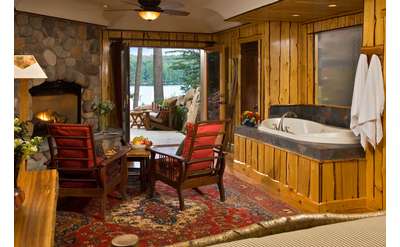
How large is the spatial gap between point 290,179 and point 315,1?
2.04 metres

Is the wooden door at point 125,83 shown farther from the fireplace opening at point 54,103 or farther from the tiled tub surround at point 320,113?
the tiled tub surround at point 320,113

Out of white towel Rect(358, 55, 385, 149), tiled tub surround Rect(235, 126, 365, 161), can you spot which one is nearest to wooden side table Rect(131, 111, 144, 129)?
tiled tub surround Rect(235, 126, 365, 161)

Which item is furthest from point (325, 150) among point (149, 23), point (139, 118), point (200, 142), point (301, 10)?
point (139, 118)

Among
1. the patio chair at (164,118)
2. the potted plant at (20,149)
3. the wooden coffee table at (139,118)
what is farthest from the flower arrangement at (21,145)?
the wooden coffee table at (139,118)

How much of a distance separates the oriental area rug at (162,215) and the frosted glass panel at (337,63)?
191 centimetres

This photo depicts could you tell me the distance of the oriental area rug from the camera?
3.49 meters

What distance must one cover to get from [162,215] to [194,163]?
24.3 inches

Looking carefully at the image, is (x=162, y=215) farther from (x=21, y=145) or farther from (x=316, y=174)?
(x=21, y=145)

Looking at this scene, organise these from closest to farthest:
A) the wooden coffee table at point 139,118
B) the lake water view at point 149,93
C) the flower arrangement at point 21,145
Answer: the flower arrangement at point 21,145 → the wooden coffee table at point 139,118 → the lake water view at point 149,93

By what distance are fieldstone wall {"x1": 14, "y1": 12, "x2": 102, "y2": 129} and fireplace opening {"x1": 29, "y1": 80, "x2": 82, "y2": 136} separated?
0.41ft

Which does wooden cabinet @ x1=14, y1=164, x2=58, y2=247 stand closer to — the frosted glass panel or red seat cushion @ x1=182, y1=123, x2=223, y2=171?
red seat cushion @ x1=182, y1=123, x2=223, y2=171

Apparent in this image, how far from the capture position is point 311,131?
5836 mm

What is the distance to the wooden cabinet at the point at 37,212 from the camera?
1692 mm
